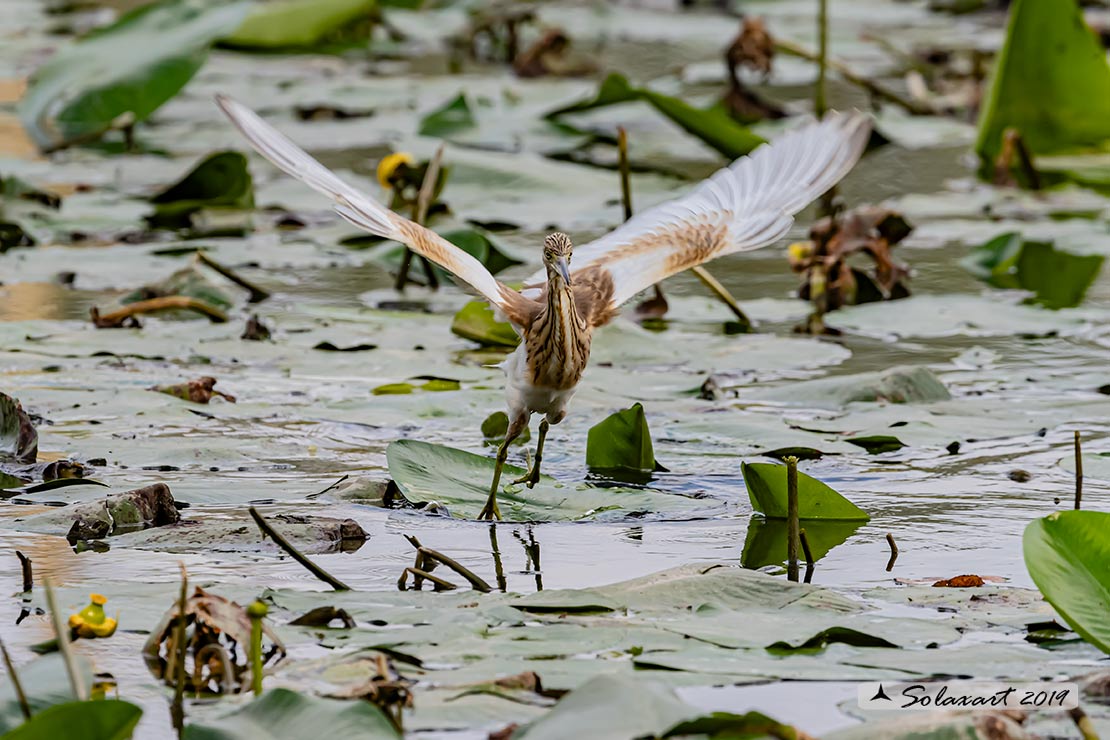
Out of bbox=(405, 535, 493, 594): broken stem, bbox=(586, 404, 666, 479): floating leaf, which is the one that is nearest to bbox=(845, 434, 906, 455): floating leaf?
bbox=(586, 404, 666, 479): floating leaf

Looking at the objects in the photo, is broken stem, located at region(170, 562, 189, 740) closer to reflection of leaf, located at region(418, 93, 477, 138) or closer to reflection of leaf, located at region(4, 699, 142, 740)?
reflection of leaf, located at region(4, 699, 142, 740)

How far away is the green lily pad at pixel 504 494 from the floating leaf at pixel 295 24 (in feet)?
22.7

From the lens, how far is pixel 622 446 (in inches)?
165

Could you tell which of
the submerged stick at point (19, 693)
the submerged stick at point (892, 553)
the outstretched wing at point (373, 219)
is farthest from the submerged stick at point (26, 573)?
the submerged stick at point (892, 553)

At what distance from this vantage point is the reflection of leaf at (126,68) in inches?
288

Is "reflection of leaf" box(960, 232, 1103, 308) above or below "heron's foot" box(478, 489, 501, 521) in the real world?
below

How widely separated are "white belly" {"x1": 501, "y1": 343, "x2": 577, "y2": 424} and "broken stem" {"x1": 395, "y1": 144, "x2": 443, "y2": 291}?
1490 mm

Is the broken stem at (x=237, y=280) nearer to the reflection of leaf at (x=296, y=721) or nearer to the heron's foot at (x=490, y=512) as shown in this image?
the heron's foot at (x=490, y=512)

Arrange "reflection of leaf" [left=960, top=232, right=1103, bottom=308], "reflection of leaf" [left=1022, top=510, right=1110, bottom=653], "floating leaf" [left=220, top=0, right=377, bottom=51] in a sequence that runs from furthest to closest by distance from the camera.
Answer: "floating leaf" [left=220, top=0, right=377, bottom=51] < "reflection of leaf" [left=960, top=232, right=1103, bottom=308] < "reflection of leaf" [left=1022, top=510, right=1110, bottom=653]


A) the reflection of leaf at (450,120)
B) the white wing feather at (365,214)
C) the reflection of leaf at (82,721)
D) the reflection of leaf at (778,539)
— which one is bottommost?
the reflection of leaf at (778,539)

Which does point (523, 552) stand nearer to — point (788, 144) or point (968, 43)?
point (788, 144)

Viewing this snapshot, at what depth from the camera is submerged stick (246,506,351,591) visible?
2904mm

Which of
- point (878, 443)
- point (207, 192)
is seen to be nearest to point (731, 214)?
point (878, 443)

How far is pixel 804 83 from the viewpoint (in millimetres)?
10953
